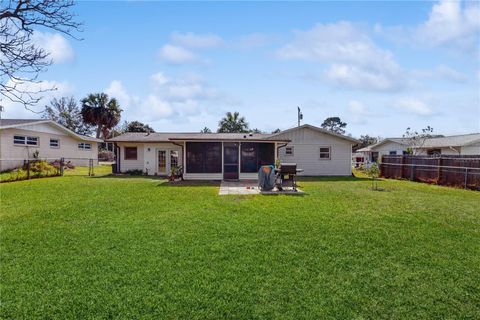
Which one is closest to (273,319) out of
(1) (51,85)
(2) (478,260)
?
(2) (478,260)

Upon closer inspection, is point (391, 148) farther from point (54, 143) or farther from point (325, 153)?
point (54, 143)

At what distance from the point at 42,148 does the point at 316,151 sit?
19.7 m

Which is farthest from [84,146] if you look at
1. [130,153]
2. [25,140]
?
[130,153]

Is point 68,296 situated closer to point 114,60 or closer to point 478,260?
point 478,260

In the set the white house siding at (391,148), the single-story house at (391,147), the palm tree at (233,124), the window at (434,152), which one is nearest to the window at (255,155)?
the single-story house at (391,147)

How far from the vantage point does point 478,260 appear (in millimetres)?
4551

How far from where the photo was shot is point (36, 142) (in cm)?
2147

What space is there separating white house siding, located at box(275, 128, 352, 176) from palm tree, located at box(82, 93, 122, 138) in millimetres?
23174

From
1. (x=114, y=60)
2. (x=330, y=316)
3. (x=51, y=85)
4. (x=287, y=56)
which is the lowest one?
(x=330, y=316)

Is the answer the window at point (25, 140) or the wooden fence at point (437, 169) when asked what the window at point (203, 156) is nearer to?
the wooden fence at point (437, 169)

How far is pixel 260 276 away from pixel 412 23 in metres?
9.90

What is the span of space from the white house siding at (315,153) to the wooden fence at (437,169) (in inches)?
109

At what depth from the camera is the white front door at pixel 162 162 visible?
20188 mm

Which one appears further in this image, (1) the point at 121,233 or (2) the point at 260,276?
(1) the point at 121,233
